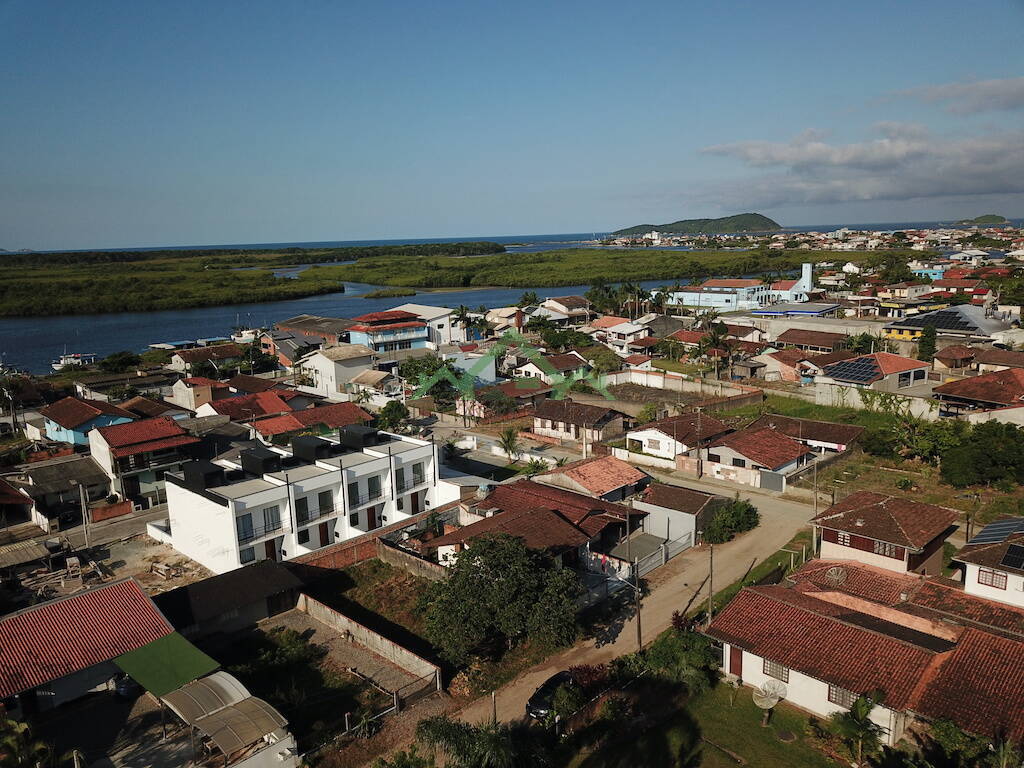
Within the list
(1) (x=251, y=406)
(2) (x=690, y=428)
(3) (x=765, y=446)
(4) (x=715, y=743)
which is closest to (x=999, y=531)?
(4) (x=715, y=743)

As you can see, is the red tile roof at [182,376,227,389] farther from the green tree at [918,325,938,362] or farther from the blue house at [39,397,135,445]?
the green tree at [918,325,938,362]

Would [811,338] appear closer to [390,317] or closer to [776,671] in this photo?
[390,317]

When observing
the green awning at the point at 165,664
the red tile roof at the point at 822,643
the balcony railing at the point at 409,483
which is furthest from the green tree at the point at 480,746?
the balcony railing at the point at 409,483

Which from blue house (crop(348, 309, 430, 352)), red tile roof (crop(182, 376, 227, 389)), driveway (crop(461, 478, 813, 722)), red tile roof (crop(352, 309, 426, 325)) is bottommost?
driveway (crop(461, 478, 813, 722))

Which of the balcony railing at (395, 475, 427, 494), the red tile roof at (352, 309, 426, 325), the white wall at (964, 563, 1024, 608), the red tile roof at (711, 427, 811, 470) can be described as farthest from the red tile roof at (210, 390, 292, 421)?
the white wall at (964, 563, 1024, 608)

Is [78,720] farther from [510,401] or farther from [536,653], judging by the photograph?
[510,401]

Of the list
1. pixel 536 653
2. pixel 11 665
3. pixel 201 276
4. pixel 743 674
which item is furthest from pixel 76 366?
pixel 201 276

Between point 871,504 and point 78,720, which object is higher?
point 871,504
